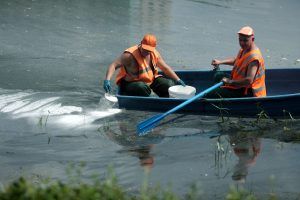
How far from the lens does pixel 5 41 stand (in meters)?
13.3

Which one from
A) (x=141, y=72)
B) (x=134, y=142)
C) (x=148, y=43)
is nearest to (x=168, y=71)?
(x=141, y=72)

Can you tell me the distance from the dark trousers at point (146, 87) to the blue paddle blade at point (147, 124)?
0.88 meters

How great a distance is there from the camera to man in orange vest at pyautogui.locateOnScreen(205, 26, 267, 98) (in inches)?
344

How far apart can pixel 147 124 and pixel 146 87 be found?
1.17 meters

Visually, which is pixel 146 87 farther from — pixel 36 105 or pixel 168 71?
pixel 36 105

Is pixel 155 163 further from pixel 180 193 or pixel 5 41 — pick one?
pixel 5 41

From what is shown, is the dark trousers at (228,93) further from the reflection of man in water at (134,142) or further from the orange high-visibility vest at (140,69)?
the reflection of man in water at (134,142)

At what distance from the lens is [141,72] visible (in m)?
9.30

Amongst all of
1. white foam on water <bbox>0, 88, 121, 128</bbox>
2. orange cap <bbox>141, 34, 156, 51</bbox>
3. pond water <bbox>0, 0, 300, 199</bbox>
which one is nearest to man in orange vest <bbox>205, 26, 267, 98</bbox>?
pond water <bbox>0, 0, 300, 199</bbox>

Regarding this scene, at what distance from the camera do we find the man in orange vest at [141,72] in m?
9.04

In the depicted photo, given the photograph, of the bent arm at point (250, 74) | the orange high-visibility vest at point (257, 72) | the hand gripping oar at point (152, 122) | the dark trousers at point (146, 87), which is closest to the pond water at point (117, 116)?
the hand gripping oar at point (152, 122)

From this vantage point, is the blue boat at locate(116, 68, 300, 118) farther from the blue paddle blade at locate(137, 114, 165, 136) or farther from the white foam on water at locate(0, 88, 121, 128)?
the blue paddle blade at locate(137, 114, 165, 136)

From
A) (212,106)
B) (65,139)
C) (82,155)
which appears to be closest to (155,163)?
(82,155)

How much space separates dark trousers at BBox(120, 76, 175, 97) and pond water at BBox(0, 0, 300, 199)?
1.04 ft
